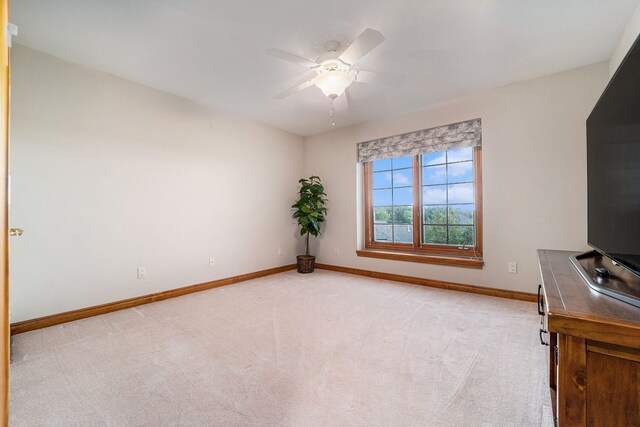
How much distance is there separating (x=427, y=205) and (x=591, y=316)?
298 centimetres

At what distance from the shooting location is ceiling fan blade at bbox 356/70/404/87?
265 centimetres

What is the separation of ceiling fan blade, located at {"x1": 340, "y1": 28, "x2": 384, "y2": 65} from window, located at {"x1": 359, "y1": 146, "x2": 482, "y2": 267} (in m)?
2.16

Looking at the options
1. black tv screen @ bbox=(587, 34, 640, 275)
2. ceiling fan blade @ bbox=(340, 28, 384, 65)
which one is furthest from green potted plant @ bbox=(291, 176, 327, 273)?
black tv screen @ bbox=(587, 34, 640, 275)

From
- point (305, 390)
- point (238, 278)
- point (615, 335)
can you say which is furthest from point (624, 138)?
point (238, 278)

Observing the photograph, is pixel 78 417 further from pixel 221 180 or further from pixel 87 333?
pixel 221 180

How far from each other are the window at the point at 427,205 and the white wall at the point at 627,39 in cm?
126

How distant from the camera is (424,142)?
3.59 meters

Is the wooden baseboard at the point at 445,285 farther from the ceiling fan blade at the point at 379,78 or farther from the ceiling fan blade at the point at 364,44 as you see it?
the ceiling fan blade at the point at 364,44

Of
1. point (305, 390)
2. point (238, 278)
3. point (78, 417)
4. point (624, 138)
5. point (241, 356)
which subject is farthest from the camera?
point (238, 278)

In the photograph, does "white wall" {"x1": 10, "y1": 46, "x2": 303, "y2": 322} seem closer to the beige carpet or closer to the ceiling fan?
the beige carpet

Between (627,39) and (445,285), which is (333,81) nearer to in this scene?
(627,39)

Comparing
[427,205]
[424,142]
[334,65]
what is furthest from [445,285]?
[334,65]

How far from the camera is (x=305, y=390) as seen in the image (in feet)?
4.84

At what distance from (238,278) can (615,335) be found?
12.1 feet
